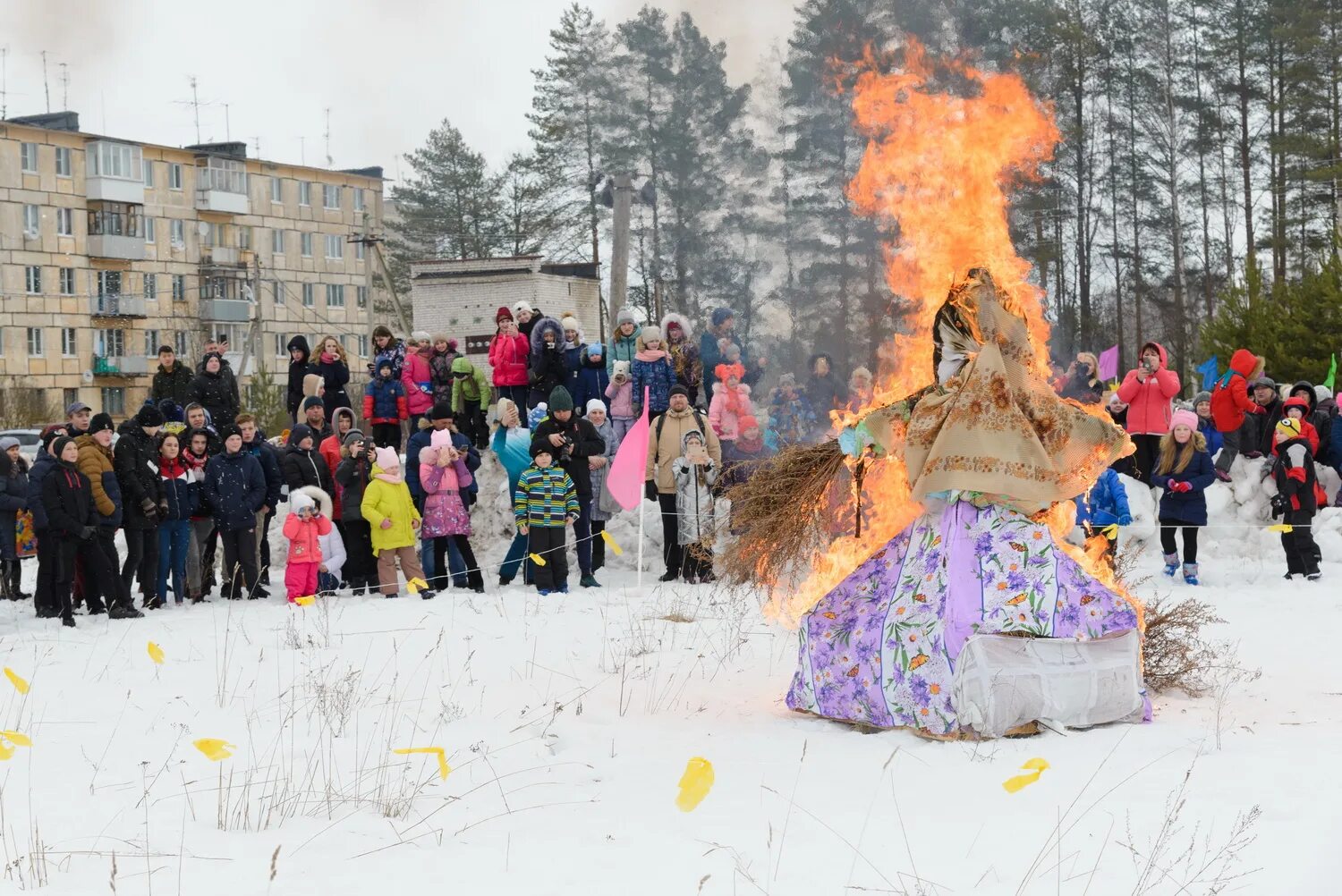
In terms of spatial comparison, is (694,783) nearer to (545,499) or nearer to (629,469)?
(629,469)

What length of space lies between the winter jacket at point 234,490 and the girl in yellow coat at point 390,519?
0.99 m

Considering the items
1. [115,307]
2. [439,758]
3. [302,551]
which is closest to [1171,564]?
[302,551]

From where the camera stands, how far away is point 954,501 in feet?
23.3

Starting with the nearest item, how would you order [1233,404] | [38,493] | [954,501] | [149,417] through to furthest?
1. [954,501]
2. [38,493]
3. [149,417]
4. [1233,404]

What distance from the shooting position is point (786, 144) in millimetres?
18375

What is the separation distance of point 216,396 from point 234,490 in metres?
2.74

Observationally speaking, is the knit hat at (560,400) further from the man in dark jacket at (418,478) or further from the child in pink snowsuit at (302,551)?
the child in pink snowsuit at (302,551)

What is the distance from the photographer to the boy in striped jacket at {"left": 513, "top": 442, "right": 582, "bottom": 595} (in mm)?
13094

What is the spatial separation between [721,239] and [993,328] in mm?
13829

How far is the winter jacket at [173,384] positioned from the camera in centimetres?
1595

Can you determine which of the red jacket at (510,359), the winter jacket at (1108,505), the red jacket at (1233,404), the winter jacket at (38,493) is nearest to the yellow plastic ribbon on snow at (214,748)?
the winter jacket at (38,493)

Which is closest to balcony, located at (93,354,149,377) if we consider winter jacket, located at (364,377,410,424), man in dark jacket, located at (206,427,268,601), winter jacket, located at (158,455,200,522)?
winter jacket, located at (364,377,410,424)

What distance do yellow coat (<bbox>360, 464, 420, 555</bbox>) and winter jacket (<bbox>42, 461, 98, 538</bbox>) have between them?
246 centimetres

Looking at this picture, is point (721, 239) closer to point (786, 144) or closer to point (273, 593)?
point (786, 144)
